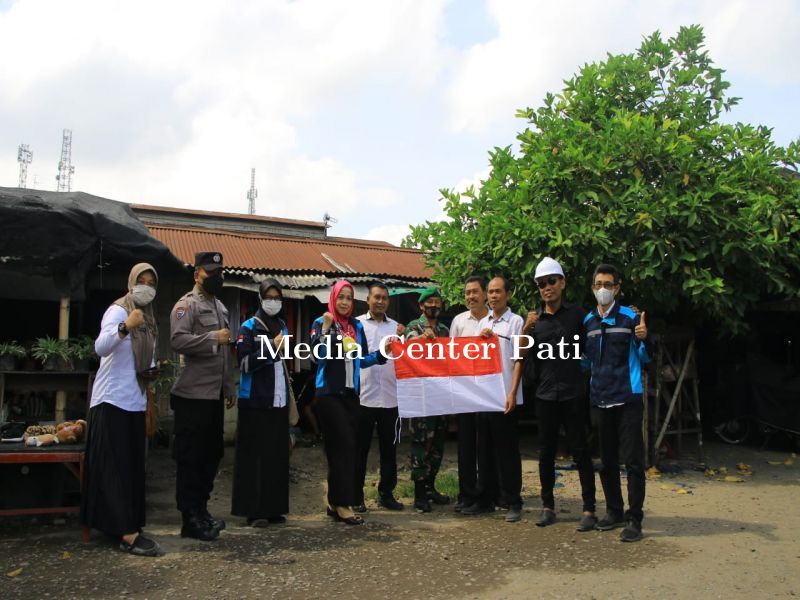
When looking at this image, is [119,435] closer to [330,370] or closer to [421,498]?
[330,370]

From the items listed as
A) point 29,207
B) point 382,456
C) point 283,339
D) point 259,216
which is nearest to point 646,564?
point 382,456

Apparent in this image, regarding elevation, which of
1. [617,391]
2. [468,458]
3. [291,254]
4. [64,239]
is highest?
[291,254]

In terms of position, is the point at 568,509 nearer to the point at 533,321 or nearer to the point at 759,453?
the point at 533,321

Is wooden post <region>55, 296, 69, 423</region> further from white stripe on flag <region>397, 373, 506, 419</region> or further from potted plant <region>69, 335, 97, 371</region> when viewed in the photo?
white stripe on flag <region>397, 373, 506, 419</region>

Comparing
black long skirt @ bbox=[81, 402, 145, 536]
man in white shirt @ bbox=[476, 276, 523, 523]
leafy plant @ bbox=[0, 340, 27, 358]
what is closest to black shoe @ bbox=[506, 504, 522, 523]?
man in white shirt @ bbox=[476, 276, 523, 523]

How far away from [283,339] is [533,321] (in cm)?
191

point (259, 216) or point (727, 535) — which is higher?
point (259, 216)

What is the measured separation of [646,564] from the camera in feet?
13.9

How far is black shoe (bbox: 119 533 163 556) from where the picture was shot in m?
4.39

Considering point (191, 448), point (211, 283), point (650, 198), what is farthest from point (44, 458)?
point (650, 198)

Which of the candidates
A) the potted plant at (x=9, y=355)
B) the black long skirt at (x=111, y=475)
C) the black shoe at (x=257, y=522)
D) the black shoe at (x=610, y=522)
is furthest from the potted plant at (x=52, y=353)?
the black shoe at (x=610, y=522)

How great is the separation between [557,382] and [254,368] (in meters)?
2.26

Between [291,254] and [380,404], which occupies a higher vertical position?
[291,254]

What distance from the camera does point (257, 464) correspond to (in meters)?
5.14
